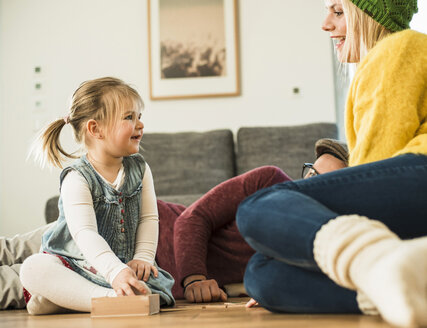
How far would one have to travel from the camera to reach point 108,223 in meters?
1.66

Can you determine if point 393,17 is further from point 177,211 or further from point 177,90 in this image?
point 177,90

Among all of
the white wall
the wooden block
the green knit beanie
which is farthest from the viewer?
the white wall

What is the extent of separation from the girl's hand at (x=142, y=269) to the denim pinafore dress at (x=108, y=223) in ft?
0.07

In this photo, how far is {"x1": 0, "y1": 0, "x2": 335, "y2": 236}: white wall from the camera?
383 centimetres

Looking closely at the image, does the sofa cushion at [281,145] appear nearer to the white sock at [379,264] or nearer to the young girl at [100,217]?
the young girl at [100,217]

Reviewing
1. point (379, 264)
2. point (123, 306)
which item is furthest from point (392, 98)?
point (123, 306)

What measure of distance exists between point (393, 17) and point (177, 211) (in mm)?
1230

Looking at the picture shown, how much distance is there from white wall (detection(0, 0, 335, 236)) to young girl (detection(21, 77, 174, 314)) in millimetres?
2075

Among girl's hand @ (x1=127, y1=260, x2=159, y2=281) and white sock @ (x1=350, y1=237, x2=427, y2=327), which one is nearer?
white sock @ (x1=350, y1=237, x2=427, y2=327)

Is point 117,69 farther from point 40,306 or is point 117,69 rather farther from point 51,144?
point 40,306

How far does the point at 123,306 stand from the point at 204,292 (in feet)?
1.63

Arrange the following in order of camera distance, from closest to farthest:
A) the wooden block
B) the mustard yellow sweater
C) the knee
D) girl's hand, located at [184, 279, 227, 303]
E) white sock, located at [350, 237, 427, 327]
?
white sock, located at [350, 237, 427, 327] < the mustard yellow sweater < the wooden block < the knee < girl's hand, located at [184, 279, 227, 303]

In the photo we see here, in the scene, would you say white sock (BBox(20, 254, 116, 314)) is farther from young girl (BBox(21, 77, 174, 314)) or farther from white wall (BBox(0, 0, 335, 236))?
white wall (BBox(0, 0, 335, 236))

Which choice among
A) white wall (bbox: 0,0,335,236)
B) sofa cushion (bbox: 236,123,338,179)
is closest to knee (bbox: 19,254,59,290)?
sofa cushion (bbox: 236,123,338,179)
